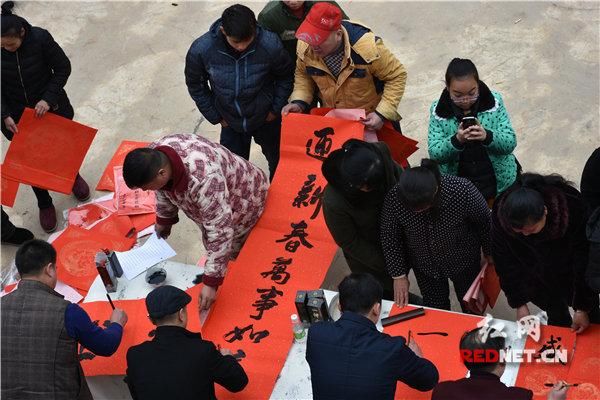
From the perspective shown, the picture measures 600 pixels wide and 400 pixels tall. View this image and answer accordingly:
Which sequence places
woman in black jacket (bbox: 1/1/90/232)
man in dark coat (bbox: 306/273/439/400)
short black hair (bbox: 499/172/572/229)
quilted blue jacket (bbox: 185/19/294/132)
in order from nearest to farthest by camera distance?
man in dark coat (bbox: 306/273/439/400) < short black hair (bbox: 499/172/572/229) < quilted blue jacket (bbox: 185/19/294/132) < woman in black jacket (bbox: 1/1/90/232)

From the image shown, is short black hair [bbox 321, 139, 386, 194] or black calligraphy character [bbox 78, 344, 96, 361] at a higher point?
short black hair [bbox 321, 139, 386, 194]

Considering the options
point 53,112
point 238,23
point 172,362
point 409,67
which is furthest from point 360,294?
point 409,67

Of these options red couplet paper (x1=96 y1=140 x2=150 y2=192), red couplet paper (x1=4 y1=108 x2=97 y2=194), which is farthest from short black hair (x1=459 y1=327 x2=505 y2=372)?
red couplet paper (x1=96 y1=140 x2=150 y2=192)

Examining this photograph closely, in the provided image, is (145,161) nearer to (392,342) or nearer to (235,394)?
(235,394)

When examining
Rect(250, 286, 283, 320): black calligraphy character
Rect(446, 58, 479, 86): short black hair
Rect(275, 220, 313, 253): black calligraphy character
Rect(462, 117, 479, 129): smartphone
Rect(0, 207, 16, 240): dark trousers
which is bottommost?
Rect(0, 207, 16, 240): dark trousers

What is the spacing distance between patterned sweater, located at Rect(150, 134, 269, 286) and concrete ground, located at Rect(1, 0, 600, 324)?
1.07 m

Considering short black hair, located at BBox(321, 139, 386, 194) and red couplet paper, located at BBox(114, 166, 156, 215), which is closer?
short black hair, located at BBox(321, 139, 386, 194)

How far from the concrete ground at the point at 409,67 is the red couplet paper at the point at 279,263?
653mm

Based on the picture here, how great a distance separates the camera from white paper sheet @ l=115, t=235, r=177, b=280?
12.8 ft

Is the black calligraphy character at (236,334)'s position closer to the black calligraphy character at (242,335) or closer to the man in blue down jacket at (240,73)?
the black calligraphy character at (242,335)

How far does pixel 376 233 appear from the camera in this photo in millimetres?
3561

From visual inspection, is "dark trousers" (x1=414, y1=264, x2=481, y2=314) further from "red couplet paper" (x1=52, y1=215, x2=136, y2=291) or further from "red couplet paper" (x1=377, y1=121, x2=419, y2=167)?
"red couplet paper" (x1=52, y1=215, x2=136, y2=291)

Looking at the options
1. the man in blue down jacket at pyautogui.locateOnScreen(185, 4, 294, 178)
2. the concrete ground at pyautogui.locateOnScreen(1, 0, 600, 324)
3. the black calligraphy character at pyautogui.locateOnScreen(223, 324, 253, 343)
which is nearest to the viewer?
the black calligraphy character at pyautogui.locateOnScreen(223, 324, 253, 343)

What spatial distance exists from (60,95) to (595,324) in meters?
3.35
